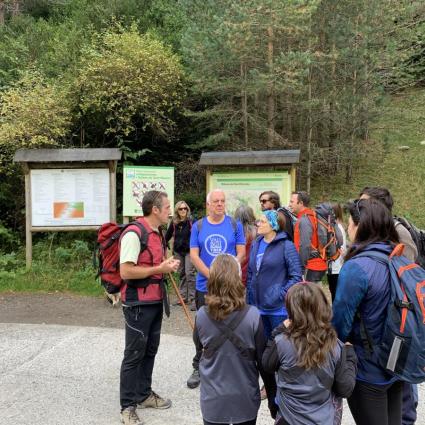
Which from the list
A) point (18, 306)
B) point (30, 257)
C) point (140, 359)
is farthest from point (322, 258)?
point (30, 257)

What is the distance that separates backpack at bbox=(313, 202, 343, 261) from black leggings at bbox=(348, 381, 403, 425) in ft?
9.84

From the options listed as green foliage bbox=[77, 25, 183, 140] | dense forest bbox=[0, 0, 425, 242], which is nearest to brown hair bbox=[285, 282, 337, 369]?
dense forest bbox=[0, 0, 425, 242]

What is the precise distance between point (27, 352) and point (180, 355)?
1800 mm

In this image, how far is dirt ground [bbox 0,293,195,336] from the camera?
6.75 m

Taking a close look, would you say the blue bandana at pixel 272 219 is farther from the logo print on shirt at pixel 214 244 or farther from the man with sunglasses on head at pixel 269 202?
the man with sunglasses on head at pixel 269 202

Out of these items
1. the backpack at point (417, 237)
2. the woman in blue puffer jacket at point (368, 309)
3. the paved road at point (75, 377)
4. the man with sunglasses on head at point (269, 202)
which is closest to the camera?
the woman in blue puffer jacket at point (368, 309)

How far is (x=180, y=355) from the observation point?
5414mm

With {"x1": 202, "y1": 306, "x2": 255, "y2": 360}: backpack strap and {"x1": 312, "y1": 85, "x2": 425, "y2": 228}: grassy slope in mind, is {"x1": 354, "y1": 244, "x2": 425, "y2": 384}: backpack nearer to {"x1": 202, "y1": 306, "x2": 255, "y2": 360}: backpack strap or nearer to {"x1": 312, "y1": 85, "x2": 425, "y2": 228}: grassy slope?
{"x1": 202, "y1": 306, "x2": 255, "y2": 360}: backpack strap

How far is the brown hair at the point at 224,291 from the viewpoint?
9.13 feet

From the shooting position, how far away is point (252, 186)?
852cm

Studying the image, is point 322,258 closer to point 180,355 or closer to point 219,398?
point 180,355

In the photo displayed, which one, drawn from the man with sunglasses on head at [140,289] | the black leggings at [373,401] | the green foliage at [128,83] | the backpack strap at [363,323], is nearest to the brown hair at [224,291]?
the backpack strap at [363,323]

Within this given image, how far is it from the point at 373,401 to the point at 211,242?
227 centimetres

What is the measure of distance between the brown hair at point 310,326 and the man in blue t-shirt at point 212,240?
78.9 inches
